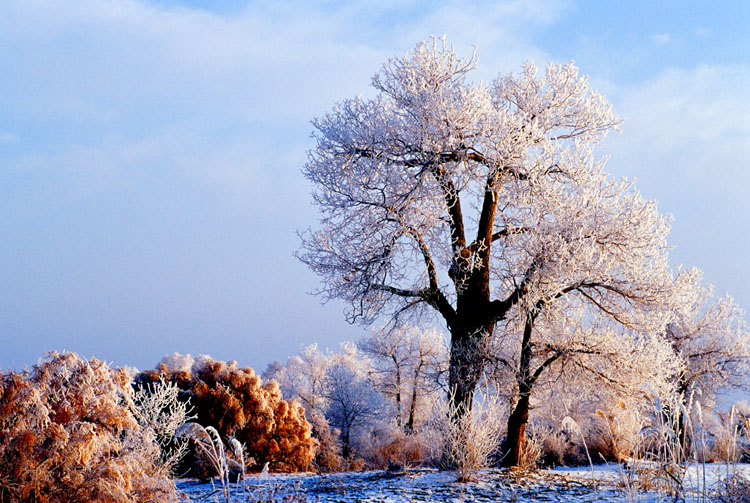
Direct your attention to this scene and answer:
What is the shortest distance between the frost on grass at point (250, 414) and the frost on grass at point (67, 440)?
6.80m

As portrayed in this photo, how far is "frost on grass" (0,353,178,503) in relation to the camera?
505 cm

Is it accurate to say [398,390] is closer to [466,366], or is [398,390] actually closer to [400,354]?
[400,354]

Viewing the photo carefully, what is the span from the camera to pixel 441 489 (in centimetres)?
Answer: 757

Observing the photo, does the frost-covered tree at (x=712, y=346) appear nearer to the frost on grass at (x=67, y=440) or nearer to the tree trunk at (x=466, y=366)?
the tree trunk at (x=466, y=366)

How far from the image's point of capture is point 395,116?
35.6 feet

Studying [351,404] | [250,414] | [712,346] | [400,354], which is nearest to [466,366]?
[250,414]

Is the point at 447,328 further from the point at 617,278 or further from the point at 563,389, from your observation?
the point at 617,278

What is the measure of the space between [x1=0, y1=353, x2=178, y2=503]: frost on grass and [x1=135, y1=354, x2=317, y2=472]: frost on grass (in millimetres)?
6798

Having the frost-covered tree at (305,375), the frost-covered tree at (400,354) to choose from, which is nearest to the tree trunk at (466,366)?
the frost-covered tree at (400,354)

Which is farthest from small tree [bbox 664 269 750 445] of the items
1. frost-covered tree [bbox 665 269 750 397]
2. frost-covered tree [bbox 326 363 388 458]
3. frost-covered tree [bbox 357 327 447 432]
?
frost-covered tree [bbox 326 363 388 458]

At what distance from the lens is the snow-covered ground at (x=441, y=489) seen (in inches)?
273

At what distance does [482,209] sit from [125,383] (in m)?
7.24

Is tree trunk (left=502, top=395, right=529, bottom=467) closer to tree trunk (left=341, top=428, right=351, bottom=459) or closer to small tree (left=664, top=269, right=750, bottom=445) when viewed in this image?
small tree (left=664, top=269, right=750, bottom=445)

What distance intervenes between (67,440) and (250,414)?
793cm
